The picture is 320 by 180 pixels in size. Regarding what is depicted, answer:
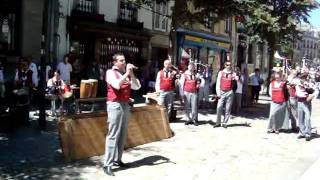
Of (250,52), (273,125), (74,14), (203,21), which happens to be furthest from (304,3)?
(250,52)

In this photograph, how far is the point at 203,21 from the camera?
60.8 feet

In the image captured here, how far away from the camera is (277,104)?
Result: 13.5 meters

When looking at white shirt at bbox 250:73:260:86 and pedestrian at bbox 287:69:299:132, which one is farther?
white shirt at bbox 250:73:260:86

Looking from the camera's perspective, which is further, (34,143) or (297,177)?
(34,143)

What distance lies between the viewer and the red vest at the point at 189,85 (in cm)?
1402

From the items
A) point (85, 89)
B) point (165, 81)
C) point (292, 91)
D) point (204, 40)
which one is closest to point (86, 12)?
point (85, 89)

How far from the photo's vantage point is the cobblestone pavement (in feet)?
26.7

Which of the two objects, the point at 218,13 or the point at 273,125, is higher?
the point at 218,13

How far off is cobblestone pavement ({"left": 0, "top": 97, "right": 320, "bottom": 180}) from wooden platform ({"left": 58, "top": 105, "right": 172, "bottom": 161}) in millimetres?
193

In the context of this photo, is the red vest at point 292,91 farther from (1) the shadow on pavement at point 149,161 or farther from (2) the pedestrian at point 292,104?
(1) the shadow on pavement at point 149,161

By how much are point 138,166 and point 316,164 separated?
320 cm

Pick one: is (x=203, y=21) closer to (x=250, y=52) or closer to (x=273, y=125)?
(x=273, y=125)

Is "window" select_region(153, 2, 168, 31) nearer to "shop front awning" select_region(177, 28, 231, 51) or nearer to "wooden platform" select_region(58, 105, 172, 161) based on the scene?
"shop front awning" select_region(177, 28, 231, 51)

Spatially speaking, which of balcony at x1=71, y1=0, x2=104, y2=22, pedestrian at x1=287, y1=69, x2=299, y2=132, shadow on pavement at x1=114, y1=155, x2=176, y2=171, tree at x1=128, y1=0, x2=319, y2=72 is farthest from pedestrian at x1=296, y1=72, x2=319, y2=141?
balcony at x1=71, y1=0, x2=104, y2=22
